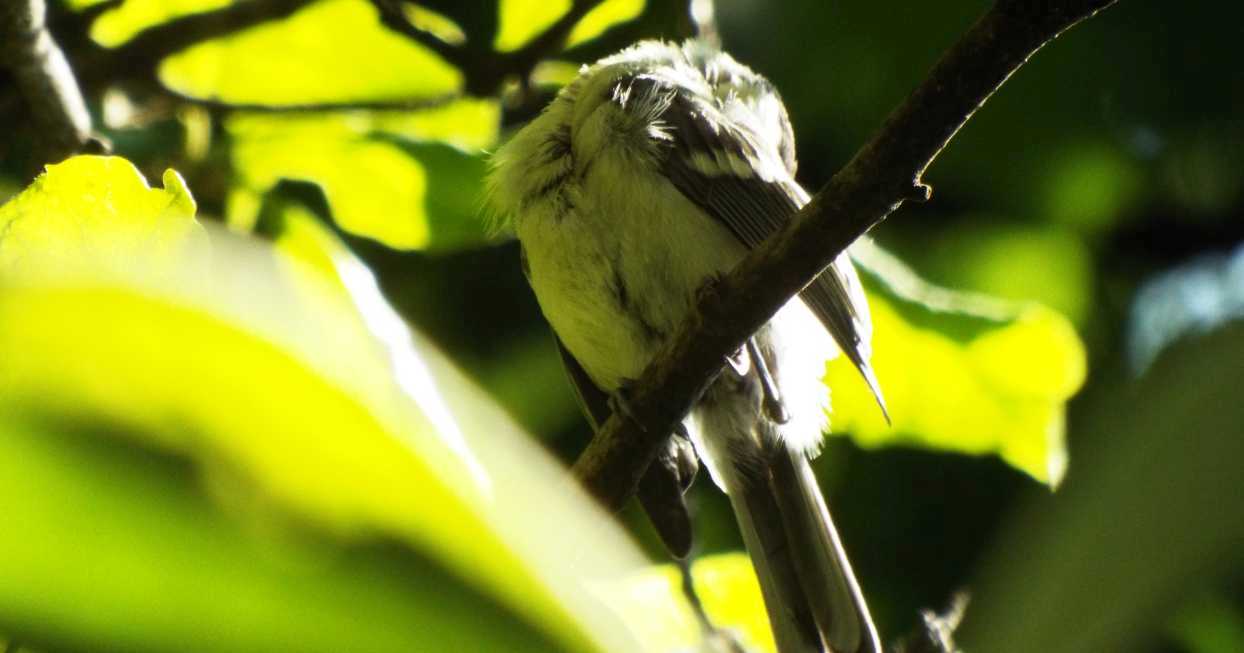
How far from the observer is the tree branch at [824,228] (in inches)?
65.8

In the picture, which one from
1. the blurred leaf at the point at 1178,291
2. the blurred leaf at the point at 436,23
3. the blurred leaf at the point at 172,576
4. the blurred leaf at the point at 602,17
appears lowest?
the blurred leaf at the point at 436,23

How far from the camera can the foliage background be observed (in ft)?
9.90

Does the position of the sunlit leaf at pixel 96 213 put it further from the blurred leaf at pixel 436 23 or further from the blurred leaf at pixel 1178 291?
the blurred leaf at pixel 1178 291

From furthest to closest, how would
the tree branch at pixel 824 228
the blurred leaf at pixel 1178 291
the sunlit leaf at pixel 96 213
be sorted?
the blurred leaf at pixel 1178 291, the tree branch at pixel 824 228, the sunlit leaf at pixel 96 213

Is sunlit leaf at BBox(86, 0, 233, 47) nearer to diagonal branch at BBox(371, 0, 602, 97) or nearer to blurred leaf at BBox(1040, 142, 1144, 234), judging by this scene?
diagonal branch at BBox(371, 0, 602, 97)

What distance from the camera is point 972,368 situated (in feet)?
9.15

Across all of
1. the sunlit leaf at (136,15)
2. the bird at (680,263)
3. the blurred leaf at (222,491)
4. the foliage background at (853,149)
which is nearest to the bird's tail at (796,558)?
the bird at (680,263)

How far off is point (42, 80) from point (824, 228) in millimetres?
1858

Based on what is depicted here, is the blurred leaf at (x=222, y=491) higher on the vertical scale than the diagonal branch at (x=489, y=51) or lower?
higher

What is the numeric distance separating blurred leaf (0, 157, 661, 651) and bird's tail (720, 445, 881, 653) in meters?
2.48

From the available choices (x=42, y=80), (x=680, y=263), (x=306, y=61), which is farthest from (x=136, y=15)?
(x=680, y=263)

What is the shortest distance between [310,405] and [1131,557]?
0.30 meters

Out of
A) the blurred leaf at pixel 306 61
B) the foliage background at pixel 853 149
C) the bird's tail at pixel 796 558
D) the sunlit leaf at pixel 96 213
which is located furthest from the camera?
the blurred leaf at pixel 306 61

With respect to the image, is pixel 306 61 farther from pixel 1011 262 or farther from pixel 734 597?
pixel 1011 262
